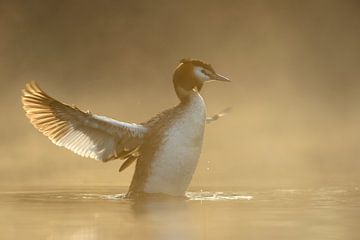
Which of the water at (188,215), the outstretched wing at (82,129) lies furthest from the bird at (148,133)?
the water at (188,215)

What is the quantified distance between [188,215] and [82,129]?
2.00 m

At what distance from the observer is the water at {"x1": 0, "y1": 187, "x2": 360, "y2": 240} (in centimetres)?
805

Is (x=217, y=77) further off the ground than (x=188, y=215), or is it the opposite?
(x=217, y=77)

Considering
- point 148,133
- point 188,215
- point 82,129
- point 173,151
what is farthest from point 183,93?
point 188,215

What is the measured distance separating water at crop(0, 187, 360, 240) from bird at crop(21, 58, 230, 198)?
250 mm

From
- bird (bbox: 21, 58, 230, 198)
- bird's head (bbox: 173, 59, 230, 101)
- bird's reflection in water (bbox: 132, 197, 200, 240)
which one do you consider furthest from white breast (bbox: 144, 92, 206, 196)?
bird's head (bbox: 173, 59, 230, 101)

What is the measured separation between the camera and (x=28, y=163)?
15.2 metres

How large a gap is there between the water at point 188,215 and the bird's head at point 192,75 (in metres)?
0.79

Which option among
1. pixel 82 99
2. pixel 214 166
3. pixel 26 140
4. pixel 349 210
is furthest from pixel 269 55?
pixel 349 210

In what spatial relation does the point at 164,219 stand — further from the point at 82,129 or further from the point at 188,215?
the point at 82,129

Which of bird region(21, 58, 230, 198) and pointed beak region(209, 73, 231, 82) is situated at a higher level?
pointed beak region(209, 73, 231, 82)

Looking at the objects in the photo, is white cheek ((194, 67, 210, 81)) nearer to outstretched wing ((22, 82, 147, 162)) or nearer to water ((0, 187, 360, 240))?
outstretched wing ((22, 82, 147, 162))

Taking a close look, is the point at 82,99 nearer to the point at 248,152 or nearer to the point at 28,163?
the point at 248,152

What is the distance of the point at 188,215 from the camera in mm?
9133
